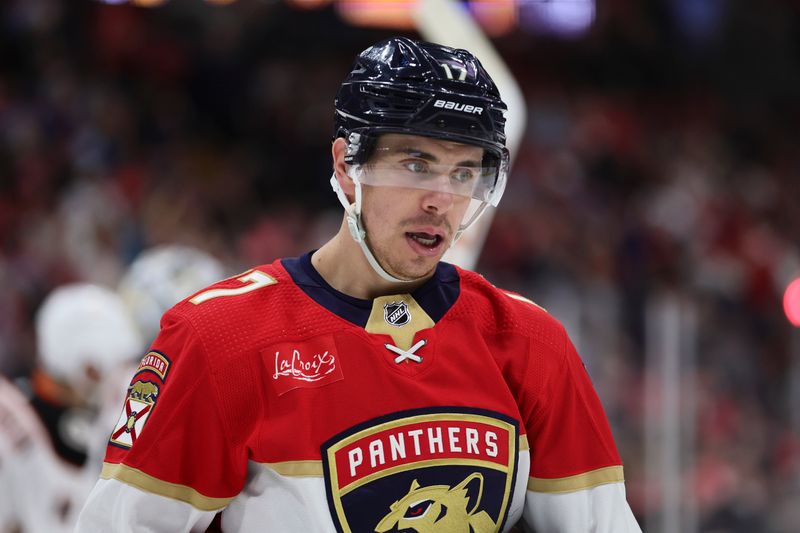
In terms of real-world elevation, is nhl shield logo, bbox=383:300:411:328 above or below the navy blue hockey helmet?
A: below

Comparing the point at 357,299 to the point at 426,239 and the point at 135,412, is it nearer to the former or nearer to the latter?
the point at 426,239

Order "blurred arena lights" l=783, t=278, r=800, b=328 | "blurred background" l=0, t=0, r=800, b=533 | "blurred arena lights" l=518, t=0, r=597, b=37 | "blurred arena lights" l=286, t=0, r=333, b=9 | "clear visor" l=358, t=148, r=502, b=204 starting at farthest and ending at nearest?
"blurred arena lights" l=518, t=0, r=597, b=37
"blurred arena lights" l=286, t=0, r=333, b=9
"blurred arena lights" l=783, t=278, r=800, b=328
"blurred background" l=0, t=0, r=800, b=533
"clear visor" l=358, t=148, r=502, b=204

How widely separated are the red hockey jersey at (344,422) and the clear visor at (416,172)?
21 cm

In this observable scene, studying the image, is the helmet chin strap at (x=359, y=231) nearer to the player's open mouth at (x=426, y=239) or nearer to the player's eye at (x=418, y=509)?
the player's open mouth at (x=426, y=239)

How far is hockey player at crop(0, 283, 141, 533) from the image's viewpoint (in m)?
4.13

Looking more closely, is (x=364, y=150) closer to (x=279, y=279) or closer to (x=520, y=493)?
(x=279, y=279)

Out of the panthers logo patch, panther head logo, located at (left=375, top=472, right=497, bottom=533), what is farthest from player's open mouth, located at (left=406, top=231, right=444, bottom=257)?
the panthers logo patch

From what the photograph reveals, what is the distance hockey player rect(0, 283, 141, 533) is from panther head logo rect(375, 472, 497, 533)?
2133 millimetres

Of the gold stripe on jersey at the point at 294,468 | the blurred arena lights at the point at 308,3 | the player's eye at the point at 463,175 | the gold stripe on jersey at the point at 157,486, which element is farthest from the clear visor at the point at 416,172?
the blurred arena lights at the point at 308,3

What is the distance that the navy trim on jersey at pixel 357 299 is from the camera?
211 centimetres

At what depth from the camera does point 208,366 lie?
1.99 metres

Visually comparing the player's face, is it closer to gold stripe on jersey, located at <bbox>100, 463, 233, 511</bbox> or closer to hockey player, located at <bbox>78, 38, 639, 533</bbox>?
hockey player, located at <bbox>78, 38, 639, 533</bbox>

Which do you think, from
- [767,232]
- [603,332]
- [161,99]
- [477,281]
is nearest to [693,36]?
[767,232]

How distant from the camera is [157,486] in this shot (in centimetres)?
195
